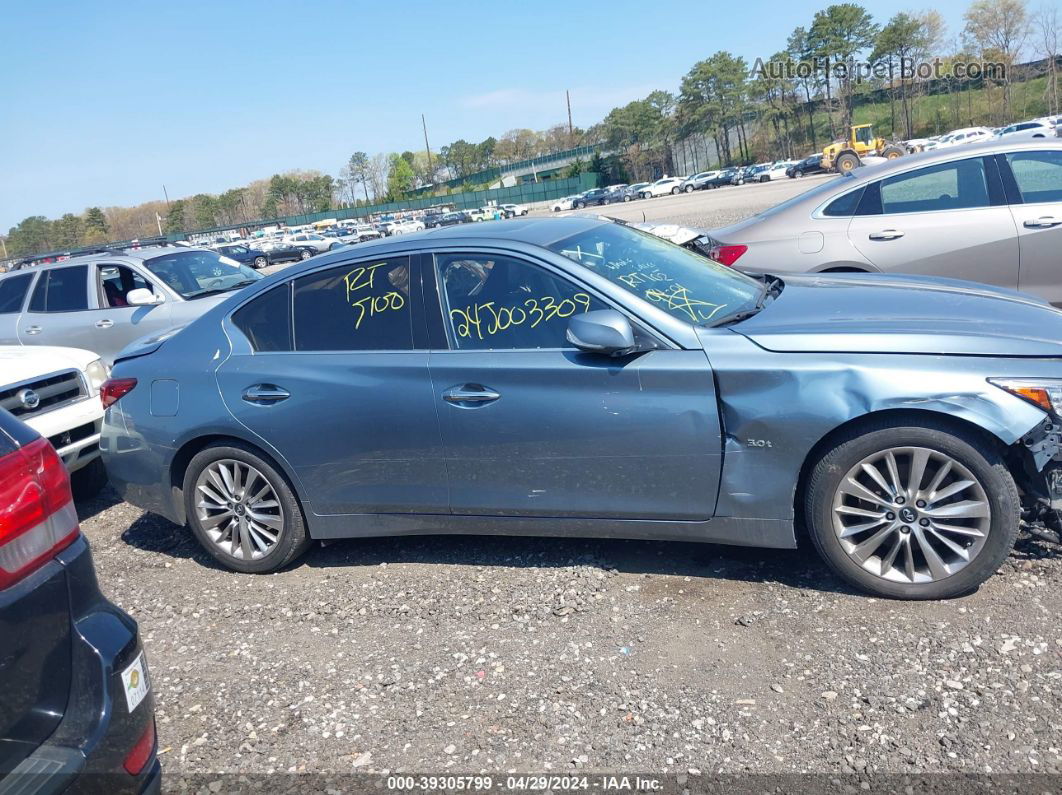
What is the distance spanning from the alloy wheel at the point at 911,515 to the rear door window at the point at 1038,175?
14.0 ft

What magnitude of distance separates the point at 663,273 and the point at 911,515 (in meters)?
1.65

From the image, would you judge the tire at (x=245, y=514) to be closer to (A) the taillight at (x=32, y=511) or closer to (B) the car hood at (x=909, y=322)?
(A) the taillight at (x=32, y=511)

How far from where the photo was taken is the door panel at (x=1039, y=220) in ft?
21.4

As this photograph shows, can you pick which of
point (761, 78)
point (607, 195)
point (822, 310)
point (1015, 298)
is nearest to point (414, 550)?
point (822, 310)

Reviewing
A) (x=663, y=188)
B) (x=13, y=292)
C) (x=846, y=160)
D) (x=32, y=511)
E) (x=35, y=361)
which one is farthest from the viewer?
(x=663, y=188)

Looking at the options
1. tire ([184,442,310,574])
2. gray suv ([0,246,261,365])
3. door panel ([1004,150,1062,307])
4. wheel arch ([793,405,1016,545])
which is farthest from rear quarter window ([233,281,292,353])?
door panel ([1004,150,1062,307])

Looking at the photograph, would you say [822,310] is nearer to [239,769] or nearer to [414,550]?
[414,550]

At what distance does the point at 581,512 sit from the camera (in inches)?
155

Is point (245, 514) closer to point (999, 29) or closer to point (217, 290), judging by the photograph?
point (217, 290)

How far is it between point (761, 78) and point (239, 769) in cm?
9319

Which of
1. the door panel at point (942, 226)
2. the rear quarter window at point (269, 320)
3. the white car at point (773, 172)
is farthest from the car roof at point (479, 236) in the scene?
the white car at point (773, 172)

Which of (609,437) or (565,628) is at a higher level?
(609,437)

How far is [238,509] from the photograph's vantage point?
4602 mm

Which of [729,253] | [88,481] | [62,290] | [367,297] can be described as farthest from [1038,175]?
[62,290]
